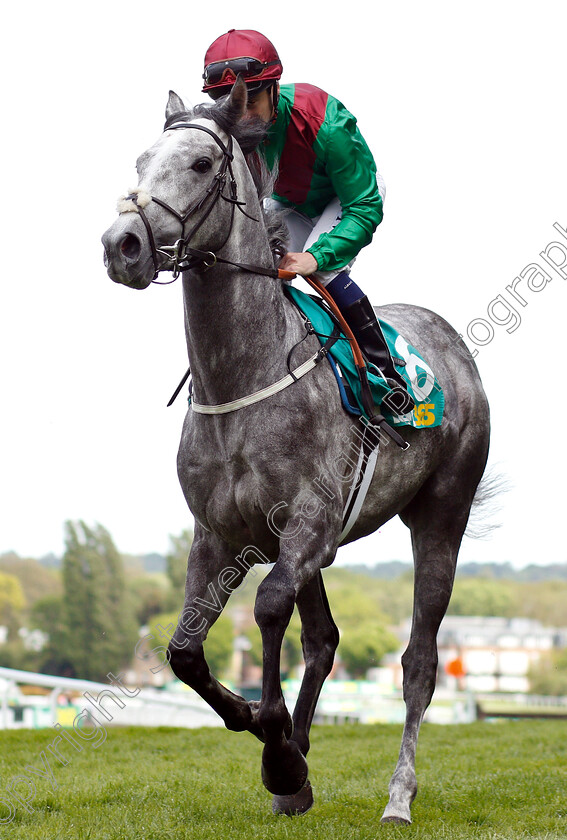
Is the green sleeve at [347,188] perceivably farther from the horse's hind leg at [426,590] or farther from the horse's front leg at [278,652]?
the horse's hind leg at [426,590]

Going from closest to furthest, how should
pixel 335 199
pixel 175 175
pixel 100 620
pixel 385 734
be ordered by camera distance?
1. pixel 175 175
2. pixel 335 199
3. pixel 385 734
4. pixel 100 620

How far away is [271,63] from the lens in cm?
461

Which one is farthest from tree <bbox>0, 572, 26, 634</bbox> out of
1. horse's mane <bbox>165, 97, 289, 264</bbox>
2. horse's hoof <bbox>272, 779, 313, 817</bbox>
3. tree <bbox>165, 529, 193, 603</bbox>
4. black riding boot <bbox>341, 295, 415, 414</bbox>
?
horse's mane <bbox>165, 97, 289, 264</bbox>

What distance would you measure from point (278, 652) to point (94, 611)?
241 feet

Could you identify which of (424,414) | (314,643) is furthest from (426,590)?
(424,414)

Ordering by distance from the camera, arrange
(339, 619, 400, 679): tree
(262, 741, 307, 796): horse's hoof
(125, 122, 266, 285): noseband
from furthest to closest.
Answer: (339, 619, 400, 679): tree, (262, 741, 307, 796): horse's hoof, (125, 122, 266, 285): noseband

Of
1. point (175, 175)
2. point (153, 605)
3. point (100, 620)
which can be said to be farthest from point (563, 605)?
point (175, 175)

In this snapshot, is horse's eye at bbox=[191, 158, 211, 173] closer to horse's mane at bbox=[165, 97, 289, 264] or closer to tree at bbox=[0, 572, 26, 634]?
horse's mane at bbox=[165, 97, 289, 264]

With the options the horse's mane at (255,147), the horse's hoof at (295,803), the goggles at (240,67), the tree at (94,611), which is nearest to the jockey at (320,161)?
the goggles at (240,67)

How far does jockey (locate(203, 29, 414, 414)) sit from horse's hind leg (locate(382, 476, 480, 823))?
3.17 feet

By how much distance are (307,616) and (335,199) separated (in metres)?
2.20

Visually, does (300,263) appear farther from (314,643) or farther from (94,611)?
(94,611)

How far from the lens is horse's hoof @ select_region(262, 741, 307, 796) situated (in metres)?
4.20

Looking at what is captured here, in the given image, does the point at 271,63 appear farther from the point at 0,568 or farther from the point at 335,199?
the point at 0,568
